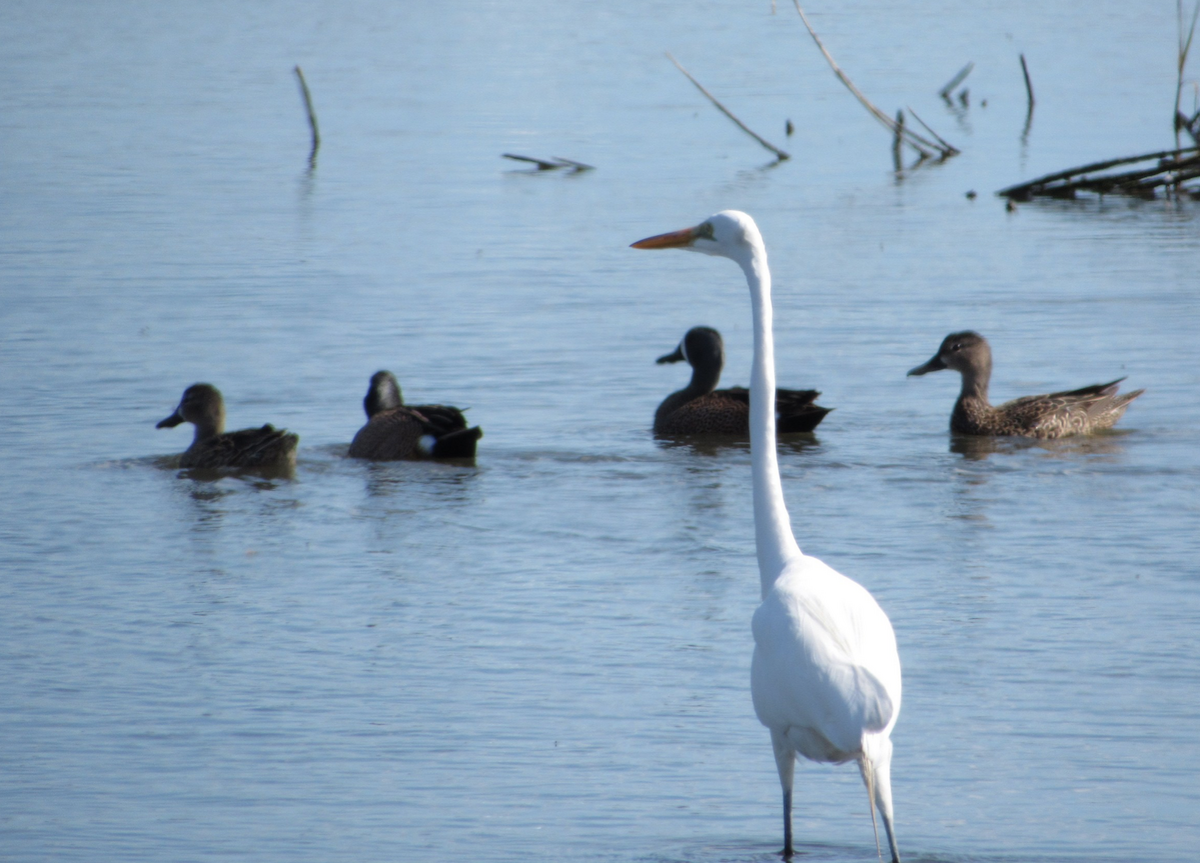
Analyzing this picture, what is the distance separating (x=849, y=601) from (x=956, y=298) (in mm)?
10578

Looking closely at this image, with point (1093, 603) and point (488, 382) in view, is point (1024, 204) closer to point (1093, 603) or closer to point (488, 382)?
point (488, 382)

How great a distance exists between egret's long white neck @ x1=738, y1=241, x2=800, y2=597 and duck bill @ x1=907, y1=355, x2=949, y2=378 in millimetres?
6102

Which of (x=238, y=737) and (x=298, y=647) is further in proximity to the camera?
(x=298, y=647)

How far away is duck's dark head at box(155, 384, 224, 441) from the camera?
1084 centimetres

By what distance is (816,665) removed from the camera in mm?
4715

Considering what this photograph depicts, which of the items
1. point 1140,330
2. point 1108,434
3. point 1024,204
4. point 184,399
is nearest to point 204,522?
point 184,399

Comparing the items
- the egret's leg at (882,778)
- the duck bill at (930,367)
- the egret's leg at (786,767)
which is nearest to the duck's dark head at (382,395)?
the duck bill at (930,367)

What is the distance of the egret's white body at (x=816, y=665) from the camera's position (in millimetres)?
4594

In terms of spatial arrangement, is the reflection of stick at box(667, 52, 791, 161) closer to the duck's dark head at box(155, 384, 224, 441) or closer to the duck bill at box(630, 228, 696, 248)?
the duck's dark head at box(155, 384, 224, 441)

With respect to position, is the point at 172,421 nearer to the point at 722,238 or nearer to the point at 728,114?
the point at 722,238

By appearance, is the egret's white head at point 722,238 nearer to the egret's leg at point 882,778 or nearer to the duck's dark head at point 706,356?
the egret's leg at point 882,778

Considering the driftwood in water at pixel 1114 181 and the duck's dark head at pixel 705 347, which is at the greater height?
the driftwood in water at pixel 1114 181

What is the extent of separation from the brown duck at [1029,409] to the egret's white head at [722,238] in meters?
5.69

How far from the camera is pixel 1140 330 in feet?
45.4
